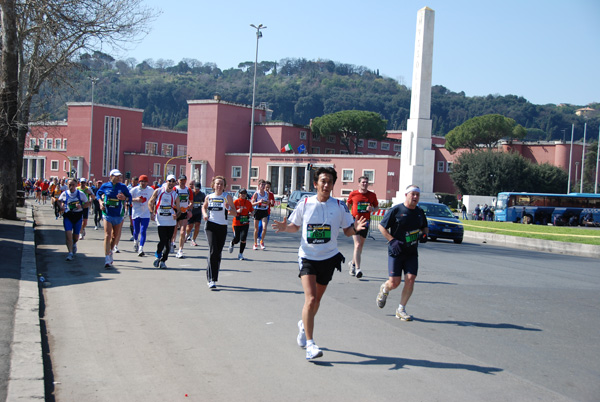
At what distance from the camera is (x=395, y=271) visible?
8.19 m

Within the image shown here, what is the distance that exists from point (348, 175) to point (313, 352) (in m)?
63.5

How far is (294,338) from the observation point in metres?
6.89

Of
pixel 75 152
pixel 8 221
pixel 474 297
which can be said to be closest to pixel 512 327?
pixel 474 297

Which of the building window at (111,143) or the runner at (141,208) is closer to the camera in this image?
the runner at (141,208)

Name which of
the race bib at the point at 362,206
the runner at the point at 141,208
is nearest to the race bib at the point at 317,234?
the race bib at the point at 362,206

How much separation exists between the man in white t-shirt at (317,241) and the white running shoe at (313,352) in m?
0.06

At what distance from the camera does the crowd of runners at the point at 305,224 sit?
6.29m

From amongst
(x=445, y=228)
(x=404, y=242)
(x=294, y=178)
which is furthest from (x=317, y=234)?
(x=294, y=178)

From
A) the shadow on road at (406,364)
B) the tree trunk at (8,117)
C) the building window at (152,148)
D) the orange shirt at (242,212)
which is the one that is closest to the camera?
the shadow on road at (406,364)

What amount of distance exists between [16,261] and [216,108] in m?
65.9

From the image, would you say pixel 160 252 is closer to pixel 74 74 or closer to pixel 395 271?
pixel 395 271

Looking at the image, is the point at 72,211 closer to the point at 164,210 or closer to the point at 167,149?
the point at 164,210

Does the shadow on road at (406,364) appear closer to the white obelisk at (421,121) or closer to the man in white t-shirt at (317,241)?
the man in white t-shirt at (317,241)

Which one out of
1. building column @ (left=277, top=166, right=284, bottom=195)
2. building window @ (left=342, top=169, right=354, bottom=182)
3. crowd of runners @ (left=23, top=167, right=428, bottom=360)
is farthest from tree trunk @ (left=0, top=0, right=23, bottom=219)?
building column @ (left=277, top=166, right=284, bottom=195)
